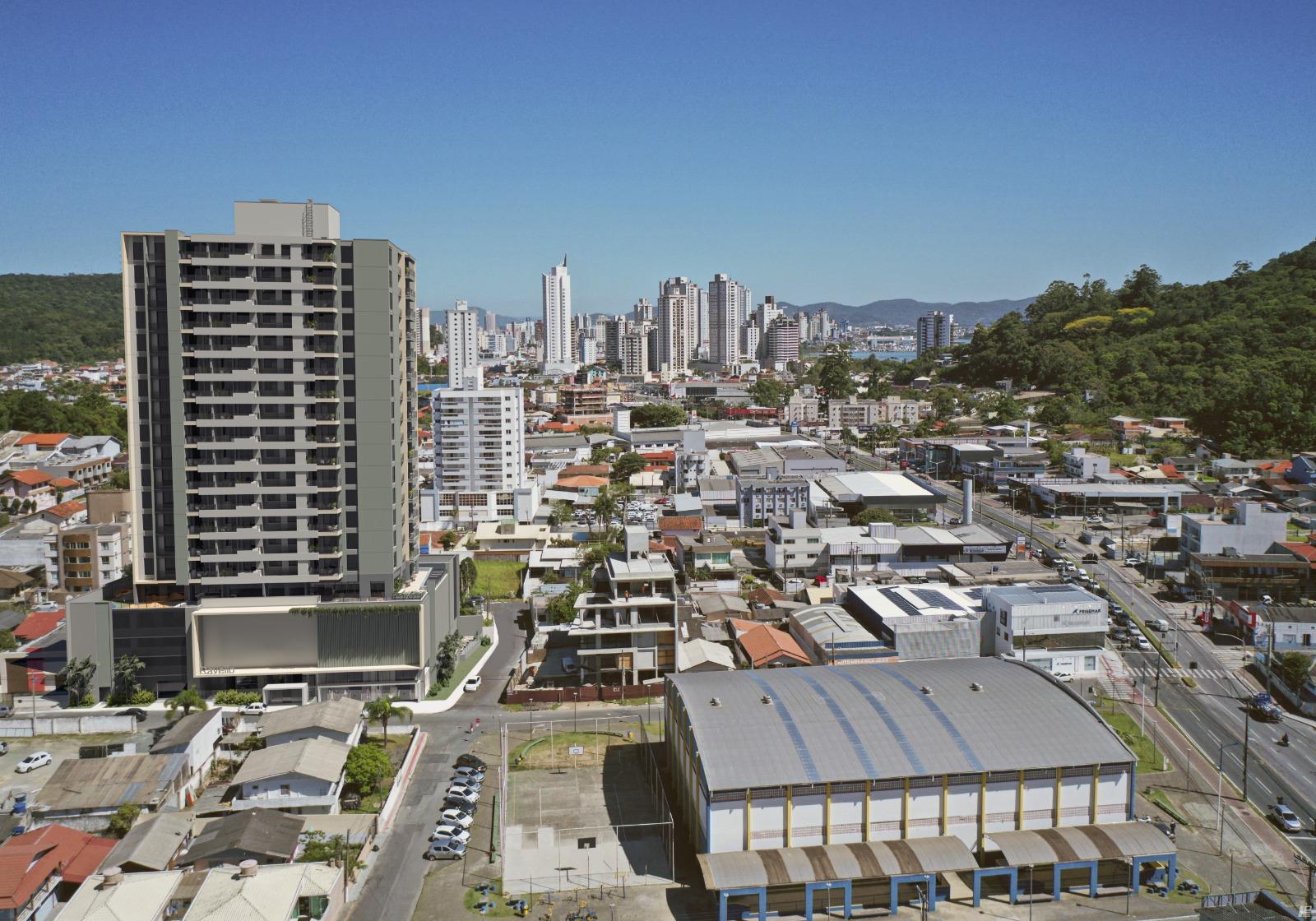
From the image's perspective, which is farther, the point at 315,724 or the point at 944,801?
the point at 315,724

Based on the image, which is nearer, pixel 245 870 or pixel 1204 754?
pixel 245 870

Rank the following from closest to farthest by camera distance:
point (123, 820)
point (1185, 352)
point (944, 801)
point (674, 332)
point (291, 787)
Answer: point (944, 801)
point (123, 820)
point (291, 787)
point (1185, 352)
point (674, 332)

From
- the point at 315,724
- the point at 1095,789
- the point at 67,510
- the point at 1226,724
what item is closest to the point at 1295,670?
the point at 1226,724

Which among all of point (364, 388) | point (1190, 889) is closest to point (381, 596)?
point (364, 388)

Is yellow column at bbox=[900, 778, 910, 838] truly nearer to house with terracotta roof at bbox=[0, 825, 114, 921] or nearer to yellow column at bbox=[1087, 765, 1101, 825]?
yellow column at bbox=[1087, 765, 1101, 825]

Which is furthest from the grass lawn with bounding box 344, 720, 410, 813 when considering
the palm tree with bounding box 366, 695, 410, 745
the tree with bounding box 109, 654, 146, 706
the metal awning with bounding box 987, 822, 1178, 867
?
the metal awning with bounding box 987, 822, 1178, 867

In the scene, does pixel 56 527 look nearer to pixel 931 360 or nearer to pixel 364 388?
pixel 364 388

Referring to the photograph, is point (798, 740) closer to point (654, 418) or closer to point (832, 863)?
point (832, 863)
